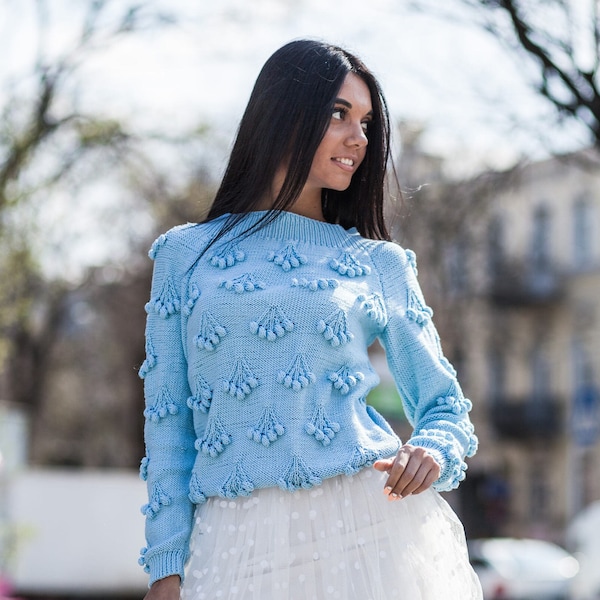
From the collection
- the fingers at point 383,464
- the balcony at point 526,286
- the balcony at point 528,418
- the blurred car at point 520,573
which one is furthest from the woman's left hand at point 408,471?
the balcony at point 528,418

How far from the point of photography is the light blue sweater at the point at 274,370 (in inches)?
110

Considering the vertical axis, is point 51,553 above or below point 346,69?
below

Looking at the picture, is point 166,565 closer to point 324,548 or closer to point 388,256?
point 324,548

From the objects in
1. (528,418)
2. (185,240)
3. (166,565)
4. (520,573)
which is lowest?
(528,418)

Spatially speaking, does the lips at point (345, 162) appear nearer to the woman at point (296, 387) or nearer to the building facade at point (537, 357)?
the woman at point (296, 387)

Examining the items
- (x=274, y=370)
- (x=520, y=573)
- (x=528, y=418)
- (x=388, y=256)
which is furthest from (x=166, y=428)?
(x=528, y=418)

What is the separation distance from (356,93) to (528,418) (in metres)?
33.0

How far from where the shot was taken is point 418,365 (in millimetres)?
3031

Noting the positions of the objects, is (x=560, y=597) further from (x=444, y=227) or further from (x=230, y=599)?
(x=230, y=599)

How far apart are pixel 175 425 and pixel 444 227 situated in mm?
18176

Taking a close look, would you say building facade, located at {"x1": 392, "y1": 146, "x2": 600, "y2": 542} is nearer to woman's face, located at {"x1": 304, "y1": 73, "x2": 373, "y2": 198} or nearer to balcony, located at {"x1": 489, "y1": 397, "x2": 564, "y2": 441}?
balcony, located at {"x1": 489, "y1": 397, "x2": 564, "y2": 441}

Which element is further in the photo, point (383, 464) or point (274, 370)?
point (274, 370)

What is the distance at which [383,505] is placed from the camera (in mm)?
2820

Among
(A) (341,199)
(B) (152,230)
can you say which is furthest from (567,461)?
(A) (341,199)
